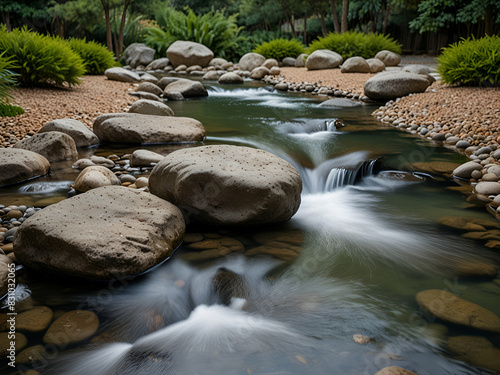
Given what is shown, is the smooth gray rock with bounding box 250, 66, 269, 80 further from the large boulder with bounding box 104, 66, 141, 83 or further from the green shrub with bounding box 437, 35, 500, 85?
the green shrub with bounding box 437, 35, 500, 85

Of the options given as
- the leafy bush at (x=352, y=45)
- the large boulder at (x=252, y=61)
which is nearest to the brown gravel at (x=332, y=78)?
the large boulder at (x=252, y=61)

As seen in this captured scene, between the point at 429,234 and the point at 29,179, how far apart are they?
13.2 feet

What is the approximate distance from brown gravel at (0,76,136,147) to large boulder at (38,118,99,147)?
34cm

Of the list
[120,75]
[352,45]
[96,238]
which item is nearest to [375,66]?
[352,45]

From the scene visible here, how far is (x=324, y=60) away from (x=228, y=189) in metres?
11.5

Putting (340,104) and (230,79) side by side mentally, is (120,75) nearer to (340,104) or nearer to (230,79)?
(230,79)

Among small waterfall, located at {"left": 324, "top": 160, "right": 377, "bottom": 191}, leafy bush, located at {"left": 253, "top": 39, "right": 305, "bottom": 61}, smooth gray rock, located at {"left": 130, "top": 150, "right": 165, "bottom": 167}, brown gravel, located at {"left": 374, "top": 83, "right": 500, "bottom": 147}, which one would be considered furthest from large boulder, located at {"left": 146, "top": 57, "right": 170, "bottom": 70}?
small waterfall, located at {"left": 324, "top": 160, "right": 377, "bottom": 191}

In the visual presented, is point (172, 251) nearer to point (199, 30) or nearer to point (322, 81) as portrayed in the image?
point (322, 81)

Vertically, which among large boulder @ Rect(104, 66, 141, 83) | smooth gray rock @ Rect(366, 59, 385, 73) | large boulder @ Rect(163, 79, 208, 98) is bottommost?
large boulder @ Rect(163, 79, 208, 98)

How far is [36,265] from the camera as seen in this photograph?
8.84 ft

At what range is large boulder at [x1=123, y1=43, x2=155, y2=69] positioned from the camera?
1723 centimetres

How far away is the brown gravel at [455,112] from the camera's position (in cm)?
599

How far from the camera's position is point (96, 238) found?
2.63 m

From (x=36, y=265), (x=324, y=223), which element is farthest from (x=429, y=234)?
(x=36, y=265)
